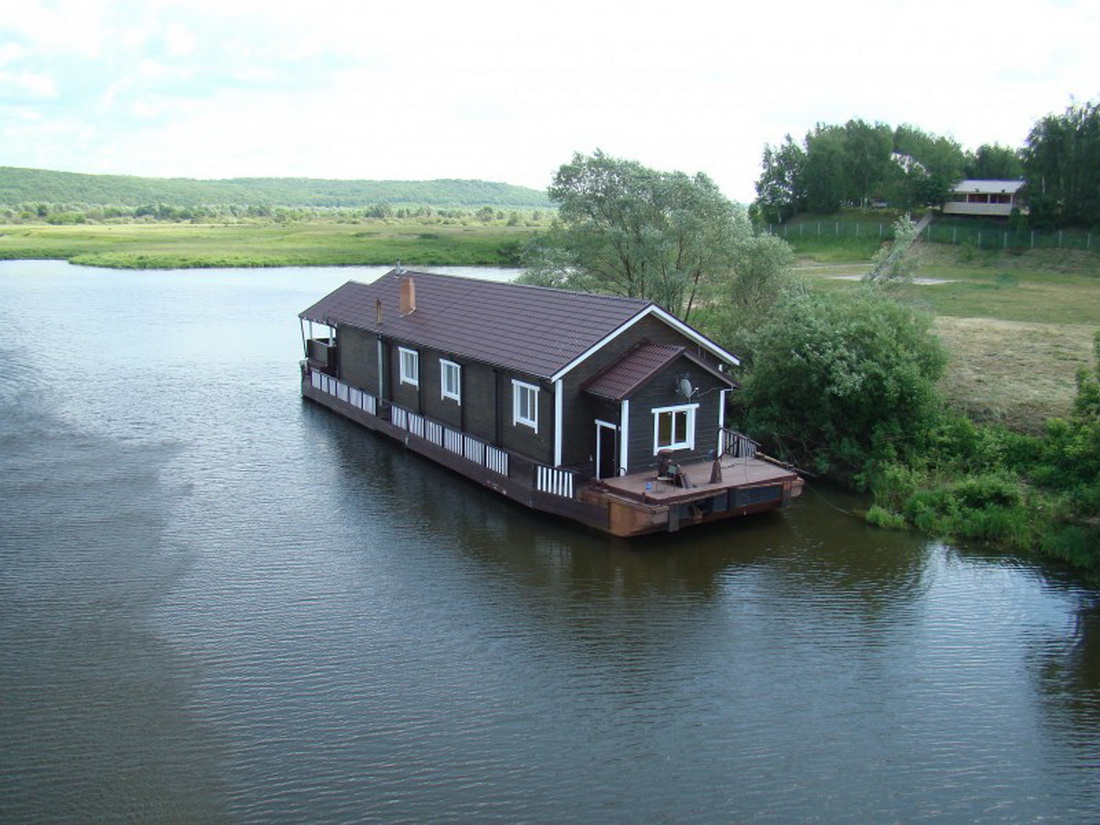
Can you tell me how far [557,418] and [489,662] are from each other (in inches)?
291

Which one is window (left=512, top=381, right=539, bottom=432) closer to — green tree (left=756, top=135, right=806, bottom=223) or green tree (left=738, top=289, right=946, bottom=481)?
green tree (left=738, top=289, right=946, bottom=481)

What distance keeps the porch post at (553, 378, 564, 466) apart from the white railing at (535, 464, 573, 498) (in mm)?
335

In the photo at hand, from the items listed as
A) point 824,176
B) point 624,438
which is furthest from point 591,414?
point 824,176

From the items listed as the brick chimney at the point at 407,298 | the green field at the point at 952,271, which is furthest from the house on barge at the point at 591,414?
the green field at the point at 952,271

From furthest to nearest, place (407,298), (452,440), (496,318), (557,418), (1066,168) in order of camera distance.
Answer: (1066,168), (407,298), (496,318), (452,440), (557,418)

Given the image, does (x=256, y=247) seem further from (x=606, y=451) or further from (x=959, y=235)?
(x=606, y=451)

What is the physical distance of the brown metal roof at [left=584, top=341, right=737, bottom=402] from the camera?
69.4 ft

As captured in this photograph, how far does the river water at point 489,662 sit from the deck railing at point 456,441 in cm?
84

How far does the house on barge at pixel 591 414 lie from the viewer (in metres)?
21.1

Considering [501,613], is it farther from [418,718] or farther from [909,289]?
[909,289]

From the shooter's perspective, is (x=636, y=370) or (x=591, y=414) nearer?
(x=636, y=370)

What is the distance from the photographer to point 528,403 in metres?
22.8

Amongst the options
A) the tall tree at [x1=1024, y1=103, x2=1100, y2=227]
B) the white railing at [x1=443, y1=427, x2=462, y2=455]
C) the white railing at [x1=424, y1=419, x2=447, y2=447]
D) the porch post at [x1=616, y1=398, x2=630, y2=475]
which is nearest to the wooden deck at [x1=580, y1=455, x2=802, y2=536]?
the porch post at [x1=616, y1=398, x2=630, y2=475]

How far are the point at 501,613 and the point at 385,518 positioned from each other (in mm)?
5744
